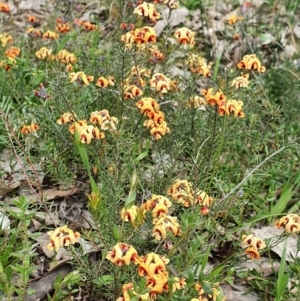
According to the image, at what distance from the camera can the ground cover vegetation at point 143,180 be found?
213 cm

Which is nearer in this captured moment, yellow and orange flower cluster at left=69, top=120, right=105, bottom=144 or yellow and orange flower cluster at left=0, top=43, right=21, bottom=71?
yellow and orange flower cluster at left=69, top=120, right=105, bottom=144

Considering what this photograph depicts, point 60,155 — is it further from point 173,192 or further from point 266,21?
point 266,21

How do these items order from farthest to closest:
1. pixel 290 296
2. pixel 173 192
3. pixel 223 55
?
pixel 223 55, pixel 290 296, pixel 173 192

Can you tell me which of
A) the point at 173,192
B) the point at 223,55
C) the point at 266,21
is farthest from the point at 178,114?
the point at 266,21

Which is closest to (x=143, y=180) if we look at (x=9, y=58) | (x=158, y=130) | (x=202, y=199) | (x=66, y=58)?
(x=158, y=130)

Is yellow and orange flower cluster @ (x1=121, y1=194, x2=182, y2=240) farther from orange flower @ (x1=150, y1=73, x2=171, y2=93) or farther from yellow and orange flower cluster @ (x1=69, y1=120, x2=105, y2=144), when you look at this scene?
orange flower @ (x1=150, y1=73, x2=171, y2=93)

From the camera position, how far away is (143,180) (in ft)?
9.07

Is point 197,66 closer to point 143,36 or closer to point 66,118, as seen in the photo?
point 143,36

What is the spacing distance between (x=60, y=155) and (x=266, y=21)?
2.84 metres

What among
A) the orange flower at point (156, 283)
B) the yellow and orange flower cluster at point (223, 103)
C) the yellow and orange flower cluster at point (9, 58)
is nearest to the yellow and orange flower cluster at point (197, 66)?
the yellow and orange flower cluster at point (223, 103)

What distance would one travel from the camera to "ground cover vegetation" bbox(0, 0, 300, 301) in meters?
2.13

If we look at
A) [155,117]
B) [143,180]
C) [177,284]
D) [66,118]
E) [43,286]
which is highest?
[155,117]

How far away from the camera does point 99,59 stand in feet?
10.9

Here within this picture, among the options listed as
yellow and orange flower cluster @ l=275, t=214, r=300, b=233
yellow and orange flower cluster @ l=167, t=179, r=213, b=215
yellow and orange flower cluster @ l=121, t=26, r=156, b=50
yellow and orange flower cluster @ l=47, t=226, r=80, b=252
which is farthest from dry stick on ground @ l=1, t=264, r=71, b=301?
yellow and orange flower cluster @ l=121, t=26, r=156, b=50
